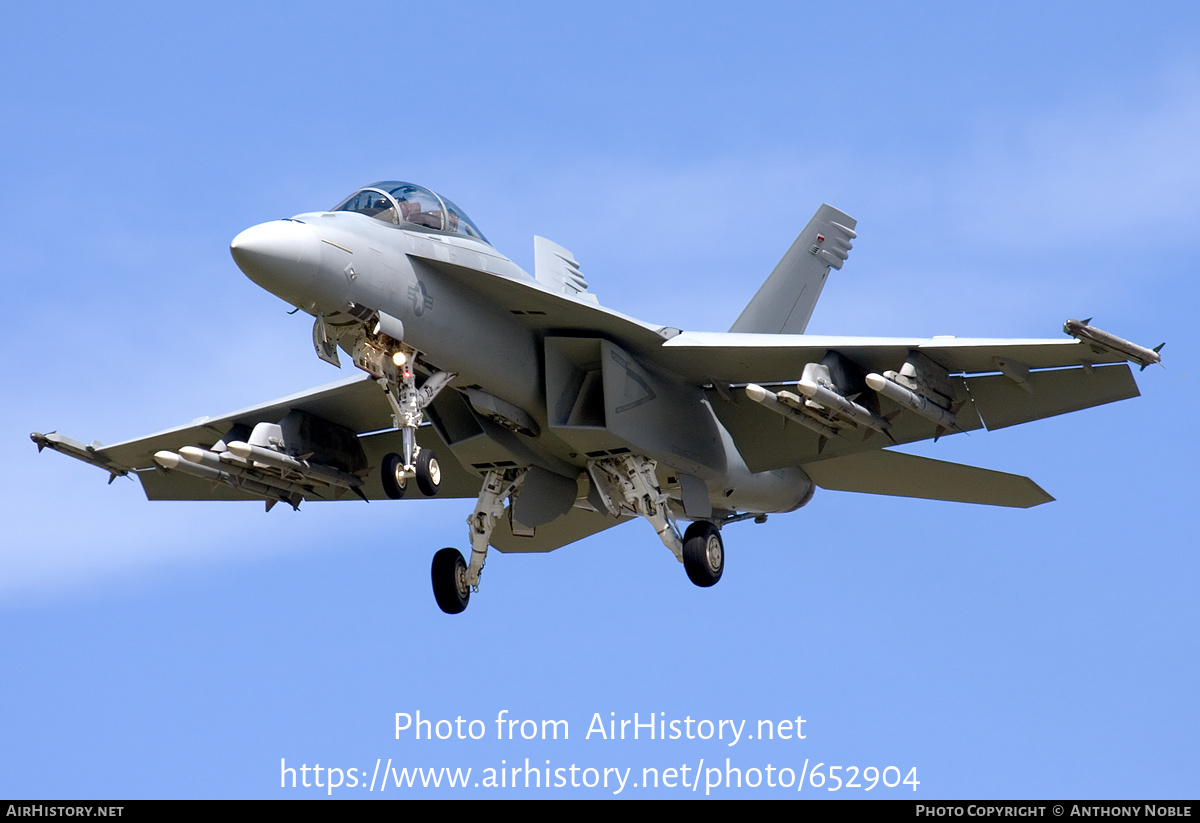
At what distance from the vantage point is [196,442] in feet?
74.8

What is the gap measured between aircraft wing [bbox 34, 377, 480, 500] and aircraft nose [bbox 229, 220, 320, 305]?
3.90 m

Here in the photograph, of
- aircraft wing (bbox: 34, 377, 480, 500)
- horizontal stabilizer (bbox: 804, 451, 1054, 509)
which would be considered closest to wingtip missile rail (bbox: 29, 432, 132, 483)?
aircraft wing (bbox: 34, 377, 480, 500)

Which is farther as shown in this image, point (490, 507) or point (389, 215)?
point (490, 507)

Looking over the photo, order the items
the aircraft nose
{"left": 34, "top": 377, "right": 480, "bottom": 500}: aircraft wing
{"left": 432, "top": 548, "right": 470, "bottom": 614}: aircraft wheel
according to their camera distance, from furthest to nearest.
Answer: {"left": 34, "top": 377, "right": 480, "bottom": 500}: aircraft wing < {"left": 432, "top": 548, "right": 470, "bottom": 614}: aircraft wheel < the aircraft nose

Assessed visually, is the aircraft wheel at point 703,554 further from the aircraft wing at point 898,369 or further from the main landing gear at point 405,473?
the main landing gear at point 405,473

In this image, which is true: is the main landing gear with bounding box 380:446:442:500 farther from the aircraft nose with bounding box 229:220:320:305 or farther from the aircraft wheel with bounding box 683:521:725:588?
the aircraft wheel with bounding box 683:521:725:588

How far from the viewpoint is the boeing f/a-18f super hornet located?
1783 cm

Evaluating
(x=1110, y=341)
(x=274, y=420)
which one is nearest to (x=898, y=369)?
(x=1110, y=341)

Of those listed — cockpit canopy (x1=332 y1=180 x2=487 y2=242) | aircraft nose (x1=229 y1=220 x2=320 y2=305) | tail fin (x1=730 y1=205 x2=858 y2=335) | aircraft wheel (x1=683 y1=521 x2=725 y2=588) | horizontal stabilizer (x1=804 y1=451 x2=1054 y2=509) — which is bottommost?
aircraft wheel (x1=683 y1=521 x2=725 y2=588)
